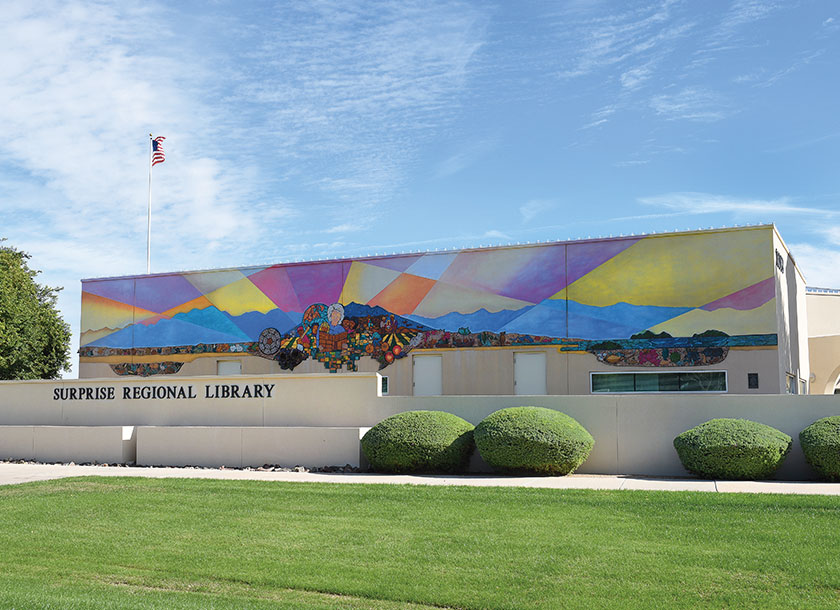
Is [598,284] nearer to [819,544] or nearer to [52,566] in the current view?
[819,544]

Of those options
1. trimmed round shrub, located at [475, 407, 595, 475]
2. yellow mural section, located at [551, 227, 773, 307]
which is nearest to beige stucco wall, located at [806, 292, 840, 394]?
yellow mural section, located at [551, 227, 773, 307]

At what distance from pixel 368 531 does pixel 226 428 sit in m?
11.4

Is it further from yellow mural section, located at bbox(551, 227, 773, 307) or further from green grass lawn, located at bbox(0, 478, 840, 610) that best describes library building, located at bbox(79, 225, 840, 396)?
green grass lawn, located at bbox(0, 478, 840, 610)

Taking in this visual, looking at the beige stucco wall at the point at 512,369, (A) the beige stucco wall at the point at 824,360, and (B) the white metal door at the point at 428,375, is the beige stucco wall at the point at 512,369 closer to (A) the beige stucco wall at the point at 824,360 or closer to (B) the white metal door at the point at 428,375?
(B) the white metal door at the point at 428,375

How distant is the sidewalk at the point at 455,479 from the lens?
52.4 feet

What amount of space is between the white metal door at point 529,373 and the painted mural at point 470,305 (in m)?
0.51

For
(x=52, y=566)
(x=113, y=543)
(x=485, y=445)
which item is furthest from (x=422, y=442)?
(x=52, y=566)

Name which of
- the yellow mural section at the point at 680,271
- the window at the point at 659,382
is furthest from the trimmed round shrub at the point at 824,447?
the yellow mural section at the point at 680,271

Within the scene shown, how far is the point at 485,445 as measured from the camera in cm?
1867

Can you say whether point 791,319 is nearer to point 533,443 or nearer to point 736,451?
point 736,451

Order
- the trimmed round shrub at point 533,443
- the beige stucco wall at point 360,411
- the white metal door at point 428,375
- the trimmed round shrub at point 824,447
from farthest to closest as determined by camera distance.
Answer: the white metal door at point 428,375 < the beige stucco wall at point 360,411 < the trimmed round shrub at point 533,443 < the trimmed round shrub at point 824,447

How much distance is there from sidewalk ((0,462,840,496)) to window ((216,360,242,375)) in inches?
442

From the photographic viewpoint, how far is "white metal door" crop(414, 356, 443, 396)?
3006cm

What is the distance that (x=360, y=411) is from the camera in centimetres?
2230
